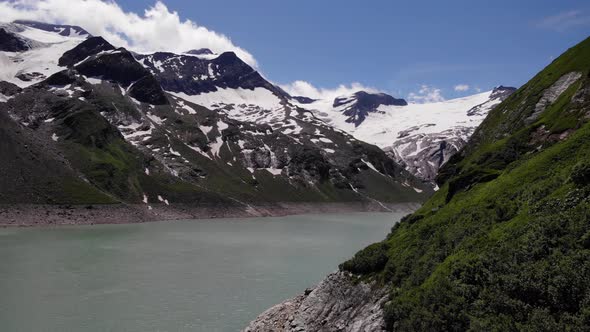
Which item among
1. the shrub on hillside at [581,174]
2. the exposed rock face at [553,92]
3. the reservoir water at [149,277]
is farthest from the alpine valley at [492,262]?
the reservoir water at [149,277]

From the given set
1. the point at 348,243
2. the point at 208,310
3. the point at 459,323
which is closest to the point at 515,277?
the point at 459,323

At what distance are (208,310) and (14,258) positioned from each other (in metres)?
48.6

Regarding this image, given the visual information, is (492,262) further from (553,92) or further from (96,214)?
(96,214)

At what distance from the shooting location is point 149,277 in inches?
2552

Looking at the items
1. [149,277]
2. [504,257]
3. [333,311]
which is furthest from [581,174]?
[149,277]

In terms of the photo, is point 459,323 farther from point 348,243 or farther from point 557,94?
point 348,243

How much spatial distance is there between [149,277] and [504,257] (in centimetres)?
5531

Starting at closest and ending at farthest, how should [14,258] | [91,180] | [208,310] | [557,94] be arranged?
[208,310] < [557,94] < [14,258] < [91,180]

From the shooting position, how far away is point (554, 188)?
23.1m

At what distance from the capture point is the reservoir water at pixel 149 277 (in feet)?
147

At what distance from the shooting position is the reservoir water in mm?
44656

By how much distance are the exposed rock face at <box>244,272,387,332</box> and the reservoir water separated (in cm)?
868

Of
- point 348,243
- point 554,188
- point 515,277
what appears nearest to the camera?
point 515,277

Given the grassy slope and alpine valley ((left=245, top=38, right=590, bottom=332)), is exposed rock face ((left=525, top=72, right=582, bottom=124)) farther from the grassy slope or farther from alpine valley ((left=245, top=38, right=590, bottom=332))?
the grassy slope
